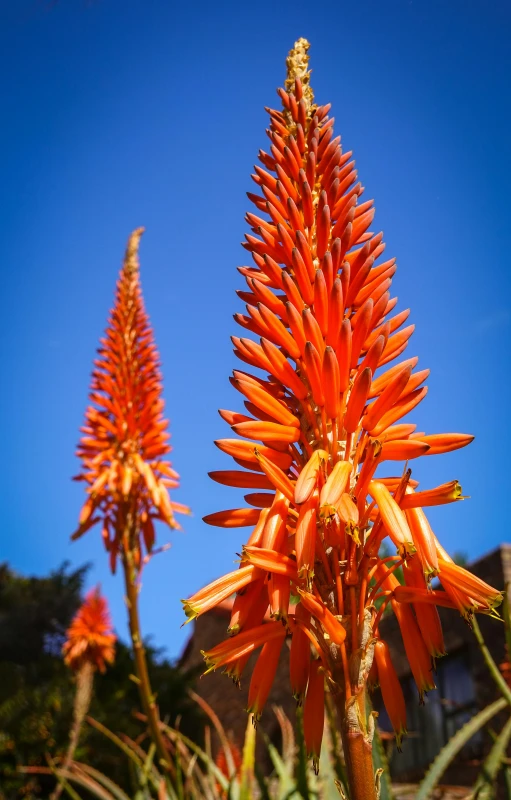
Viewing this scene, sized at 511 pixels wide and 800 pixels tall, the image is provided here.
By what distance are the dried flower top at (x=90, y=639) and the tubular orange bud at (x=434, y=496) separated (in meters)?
8.30

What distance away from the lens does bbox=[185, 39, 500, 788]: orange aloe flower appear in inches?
62.2

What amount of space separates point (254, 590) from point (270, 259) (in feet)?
3.41

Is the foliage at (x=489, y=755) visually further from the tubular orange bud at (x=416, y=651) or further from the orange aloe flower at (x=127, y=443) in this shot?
the orange aloe flower at (x=127, y=443)

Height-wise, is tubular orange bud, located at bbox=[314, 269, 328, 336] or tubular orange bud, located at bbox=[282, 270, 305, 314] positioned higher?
tubular orange bud, located at bbox=[282, 270, 305, 314]

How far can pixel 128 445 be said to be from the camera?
4.81m

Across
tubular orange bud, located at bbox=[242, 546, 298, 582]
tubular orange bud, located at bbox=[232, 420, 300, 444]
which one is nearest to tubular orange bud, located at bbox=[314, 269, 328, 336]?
tubular orange bud, located at bbox=[232, 420, 300, 444]

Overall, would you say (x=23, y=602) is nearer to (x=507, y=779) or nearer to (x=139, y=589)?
(x=139, y=589)

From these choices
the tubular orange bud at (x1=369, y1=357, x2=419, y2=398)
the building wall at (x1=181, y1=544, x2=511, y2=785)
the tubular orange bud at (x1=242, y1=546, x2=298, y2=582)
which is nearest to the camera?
the tubular orange bud at (x1=242, y1=546, x2=298, y2=582)

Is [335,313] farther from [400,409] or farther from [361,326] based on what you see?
[400,409]

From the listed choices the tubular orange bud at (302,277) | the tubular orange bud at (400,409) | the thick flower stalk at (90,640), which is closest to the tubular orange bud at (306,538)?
the tubular orange bud at (400,409)

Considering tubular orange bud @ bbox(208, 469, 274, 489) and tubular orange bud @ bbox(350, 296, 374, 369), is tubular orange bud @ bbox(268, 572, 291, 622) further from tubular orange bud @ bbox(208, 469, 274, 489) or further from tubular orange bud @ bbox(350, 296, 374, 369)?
tubular orange bud @ bbox(350, 296, 374, 369)

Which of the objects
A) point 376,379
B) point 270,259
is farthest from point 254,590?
point 270,259

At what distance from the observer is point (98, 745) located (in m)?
10.3

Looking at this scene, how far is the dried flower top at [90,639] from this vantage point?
9.07m
